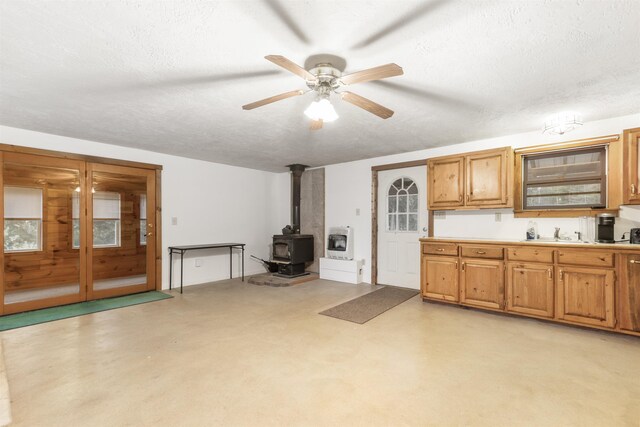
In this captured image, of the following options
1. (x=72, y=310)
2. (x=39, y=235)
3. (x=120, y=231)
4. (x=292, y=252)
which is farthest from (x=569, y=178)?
(x=39, y=235)

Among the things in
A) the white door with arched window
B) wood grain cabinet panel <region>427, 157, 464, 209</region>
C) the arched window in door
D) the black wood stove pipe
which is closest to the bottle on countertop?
wood grain cabinet panel <region>427, 157, 464, 209</region>

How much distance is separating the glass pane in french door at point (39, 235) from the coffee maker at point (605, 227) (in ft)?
21.4

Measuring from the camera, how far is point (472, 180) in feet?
13.5

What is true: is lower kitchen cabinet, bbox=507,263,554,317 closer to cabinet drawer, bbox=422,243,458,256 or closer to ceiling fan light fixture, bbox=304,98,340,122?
cabinet drawer, bbox=422,243,458,256

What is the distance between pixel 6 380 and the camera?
7.27 ft

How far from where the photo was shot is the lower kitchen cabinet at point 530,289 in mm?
3375

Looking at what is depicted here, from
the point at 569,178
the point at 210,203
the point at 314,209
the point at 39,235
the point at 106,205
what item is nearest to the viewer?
the point at 569,178

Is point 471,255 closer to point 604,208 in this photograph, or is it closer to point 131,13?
point 604,208

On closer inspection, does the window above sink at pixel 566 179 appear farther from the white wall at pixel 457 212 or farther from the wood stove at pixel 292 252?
the wood stove at pixel 292 252

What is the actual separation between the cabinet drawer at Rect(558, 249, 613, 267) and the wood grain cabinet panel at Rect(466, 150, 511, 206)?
883 mm

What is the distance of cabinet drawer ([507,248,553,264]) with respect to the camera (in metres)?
3.38

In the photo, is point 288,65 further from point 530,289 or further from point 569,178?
point 569,178

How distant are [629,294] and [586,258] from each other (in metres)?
0.46

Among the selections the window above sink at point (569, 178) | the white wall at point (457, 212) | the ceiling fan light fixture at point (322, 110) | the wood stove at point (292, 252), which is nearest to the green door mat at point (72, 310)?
the wood stove at point (292, 252)
